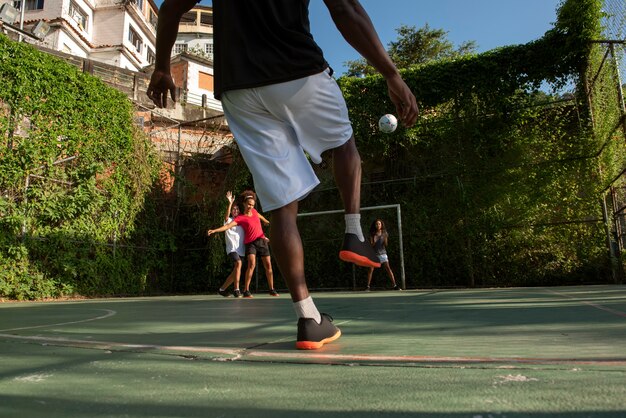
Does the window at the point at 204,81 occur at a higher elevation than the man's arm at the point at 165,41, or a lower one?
higher

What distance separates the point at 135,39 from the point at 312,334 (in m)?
44.1

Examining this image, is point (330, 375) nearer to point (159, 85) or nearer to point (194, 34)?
point (159, 85)

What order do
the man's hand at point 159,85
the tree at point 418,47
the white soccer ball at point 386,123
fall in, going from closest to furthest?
the man's hand at point 159,85, the white soccer ball at point 386,123, the tree at point 418,47

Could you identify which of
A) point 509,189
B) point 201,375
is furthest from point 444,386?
point 509,189

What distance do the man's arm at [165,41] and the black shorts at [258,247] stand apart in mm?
5412

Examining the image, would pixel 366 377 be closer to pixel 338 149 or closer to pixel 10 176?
pixel 338 149

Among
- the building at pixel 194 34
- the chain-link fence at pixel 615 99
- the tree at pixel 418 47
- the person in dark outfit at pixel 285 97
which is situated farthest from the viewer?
the building at pixel 194 34

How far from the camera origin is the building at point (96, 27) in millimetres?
32719

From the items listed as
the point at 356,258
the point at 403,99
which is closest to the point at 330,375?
the point at 356,258

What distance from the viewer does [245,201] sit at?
303 inches

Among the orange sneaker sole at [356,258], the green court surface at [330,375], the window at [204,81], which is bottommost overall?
the green court surface at [330,375]

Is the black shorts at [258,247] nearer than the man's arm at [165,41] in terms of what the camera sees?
No

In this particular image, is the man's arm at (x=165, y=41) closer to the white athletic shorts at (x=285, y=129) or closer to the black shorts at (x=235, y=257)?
the white athletic shorts at (x=285, y=129)

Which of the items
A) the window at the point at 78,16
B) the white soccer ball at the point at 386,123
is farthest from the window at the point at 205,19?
the white soccer ball at the point at 386,123
